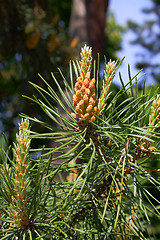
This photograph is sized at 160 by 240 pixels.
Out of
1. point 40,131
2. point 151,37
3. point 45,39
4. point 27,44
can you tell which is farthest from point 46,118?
point 151,37

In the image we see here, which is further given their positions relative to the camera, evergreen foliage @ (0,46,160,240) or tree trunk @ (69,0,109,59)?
tree trunk @ (69,0,109,59)

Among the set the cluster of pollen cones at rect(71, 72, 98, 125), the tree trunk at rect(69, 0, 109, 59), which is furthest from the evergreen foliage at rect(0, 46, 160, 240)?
the tree trunk at rect(69, 0, 109, 59)

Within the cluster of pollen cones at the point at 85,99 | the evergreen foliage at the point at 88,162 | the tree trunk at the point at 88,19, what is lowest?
the evergreen foliage at the point at 88,162

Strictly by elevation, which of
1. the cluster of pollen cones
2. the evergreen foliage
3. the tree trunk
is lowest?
the evergreen foliage

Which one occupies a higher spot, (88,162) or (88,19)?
(88,19)

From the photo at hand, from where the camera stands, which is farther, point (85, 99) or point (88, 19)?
point (88, 19)

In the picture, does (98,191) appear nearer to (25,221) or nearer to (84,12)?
(25,221)

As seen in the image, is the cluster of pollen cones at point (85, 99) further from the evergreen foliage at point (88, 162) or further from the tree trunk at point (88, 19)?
the tree trunk at point (88, 19)

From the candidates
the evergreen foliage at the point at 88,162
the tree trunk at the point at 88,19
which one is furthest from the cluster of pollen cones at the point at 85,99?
the tree trunk at the point at 88,19

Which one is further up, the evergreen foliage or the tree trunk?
the tree trunk

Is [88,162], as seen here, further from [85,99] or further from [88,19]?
[88,19]

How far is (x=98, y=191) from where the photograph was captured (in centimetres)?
35

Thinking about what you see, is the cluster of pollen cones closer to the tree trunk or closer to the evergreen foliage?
the evergreen foliage

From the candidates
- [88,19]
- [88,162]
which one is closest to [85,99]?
[88,162]
